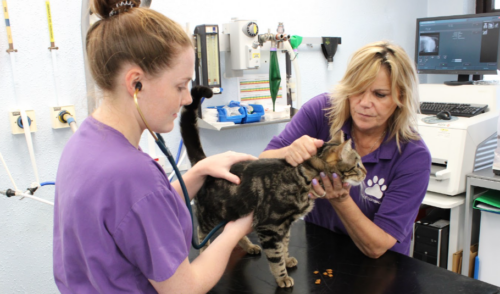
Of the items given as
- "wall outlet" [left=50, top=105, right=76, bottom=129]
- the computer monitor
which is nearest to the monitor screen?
the computer monitor

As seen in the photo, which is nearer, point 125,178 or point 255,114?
point 125,178

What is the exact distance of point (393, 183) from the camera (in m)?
1.29

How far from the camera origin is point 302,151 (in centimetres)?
116

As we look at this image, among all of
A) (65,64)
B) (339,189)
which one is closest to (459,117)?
(339,189)

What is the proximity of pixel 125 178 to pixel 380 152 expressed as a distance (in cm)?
95

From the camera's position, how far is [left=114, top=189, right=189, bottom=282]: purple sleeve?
2.16 feet

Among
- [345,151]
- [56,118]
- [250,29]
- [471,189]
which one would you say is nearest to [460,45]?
[471,189]

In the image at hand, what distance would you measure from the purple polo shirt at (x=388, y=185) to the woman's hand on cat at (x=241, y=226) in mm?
502

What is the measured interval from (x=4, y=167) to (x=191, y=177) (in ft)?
3.74

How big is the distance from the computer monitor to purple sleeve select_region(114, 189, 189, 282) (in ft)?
8.30

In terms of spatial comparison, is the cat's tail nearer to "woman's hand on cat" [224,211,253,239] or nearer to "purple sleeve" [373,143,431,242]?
"woman's hand on cat" [224,211,253,239]

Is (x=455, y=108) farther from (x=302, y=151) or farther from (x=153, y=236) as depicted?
(x=153, y=236)

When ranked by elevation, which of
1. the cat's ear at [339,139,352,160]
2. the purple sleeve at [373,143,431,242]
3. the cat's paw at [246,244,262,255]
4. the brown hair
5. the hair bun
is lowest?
the cat's paw at [246,244,262,255]

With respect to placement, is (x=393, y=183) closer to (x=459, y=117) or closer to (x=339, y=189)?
(x=339, y=189)
